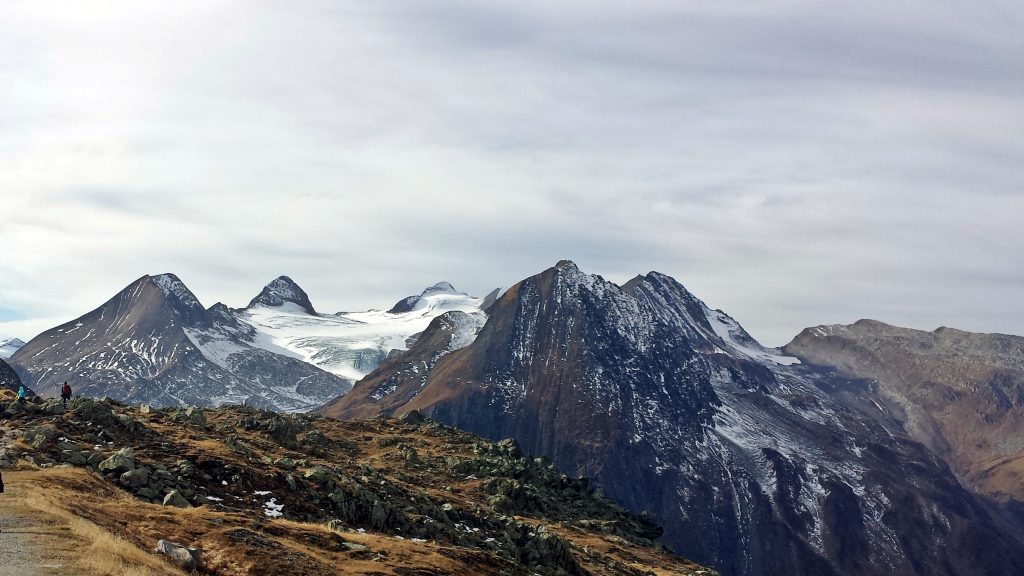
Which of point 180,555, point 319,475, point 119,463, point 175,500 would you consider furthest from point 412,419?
point 180,555

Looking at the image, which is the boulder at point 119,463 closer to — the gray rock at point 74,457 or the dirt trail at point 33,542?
the gray rock at point 74,457

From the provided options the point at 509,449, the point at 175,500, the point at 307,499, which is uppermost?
the point at 509,449

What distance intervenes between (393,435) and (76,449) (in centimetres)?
6380

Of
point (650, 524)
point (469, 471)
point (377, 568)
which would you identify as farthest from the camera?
point (650, 524)

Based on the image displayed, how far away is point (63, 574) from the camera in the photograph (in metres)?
38.0

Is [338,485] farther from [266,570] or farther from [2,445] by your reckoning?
[266,570]

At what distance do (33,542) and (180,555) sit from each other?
225 inches

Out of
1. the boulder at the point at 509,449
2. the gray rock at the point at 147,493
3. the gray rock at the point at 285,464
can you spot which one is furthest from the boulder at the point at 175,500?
the boulder at the point at 509,449

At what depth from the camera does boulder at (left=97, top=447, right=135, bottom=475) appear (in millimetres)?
61156

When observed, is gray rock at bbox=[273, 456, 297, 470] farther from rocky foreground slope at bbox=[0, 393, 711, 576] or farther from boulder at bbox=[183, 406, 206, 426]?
boulder at bbox=[183, 406, 206, 426]

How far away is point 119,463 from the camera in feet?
201

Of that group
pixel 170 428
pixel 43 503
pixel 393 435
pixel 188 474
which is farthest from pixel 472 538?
pixel 393 435

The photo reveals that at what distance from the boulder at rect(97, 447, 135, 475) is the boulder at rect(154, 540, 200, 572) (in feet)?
58.4

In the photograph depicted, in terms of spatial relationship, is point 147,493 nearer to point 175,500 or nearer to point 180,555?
point 175,500
